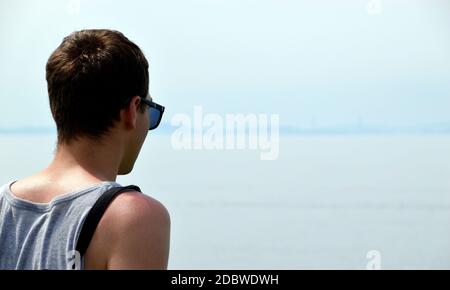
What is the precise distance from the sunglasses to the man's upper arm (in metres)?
0.25

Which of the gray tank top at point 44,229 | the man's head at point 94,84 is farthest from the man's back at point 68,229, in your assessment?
the man's head at point 94,84

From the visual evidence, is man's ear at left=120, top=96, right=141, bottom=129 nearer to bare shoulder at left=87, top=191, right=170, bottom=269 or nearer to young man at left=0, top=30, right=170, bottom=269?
young man at left=0, top=30, right=170, bottom=269

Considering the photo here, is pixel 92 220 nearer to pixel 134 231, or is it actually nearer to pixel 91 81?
pixel 134 231

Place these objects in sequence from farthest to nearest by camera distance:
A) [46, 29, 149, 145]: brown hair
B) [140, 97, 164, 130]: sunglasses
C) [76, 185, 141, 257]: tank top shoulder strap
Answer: [140, 97, 164, 130]: sunglasses, [46, 29, 149, 145]: brown hair, [76, 185, 141, 257]: tank top shoulder strap

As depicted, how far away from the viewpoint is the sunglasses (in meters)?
1.10

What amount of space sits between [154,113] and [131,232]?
342mm

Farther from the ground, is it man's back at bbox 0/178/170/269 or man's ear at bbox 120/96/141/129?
man's ear at bbox 120/96/141/129

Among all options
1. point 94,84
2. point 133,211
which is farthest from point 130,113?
point 133,211

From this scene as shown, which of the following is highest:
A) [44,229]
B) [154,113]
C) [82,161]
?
[154,113]

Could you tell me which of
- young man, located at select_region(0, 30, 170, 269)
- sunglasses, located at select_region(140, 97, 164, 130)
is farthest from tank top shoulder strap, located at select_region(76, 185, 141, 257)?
sunglasses, located at select_region(140, 97, 164, 130)

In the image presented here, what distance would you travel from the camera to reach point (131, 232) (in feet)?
2.95

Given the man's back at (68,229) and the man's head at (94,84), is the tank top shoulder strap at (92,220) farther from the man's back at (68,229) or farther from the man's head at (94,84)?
the man's head at (94,84)
